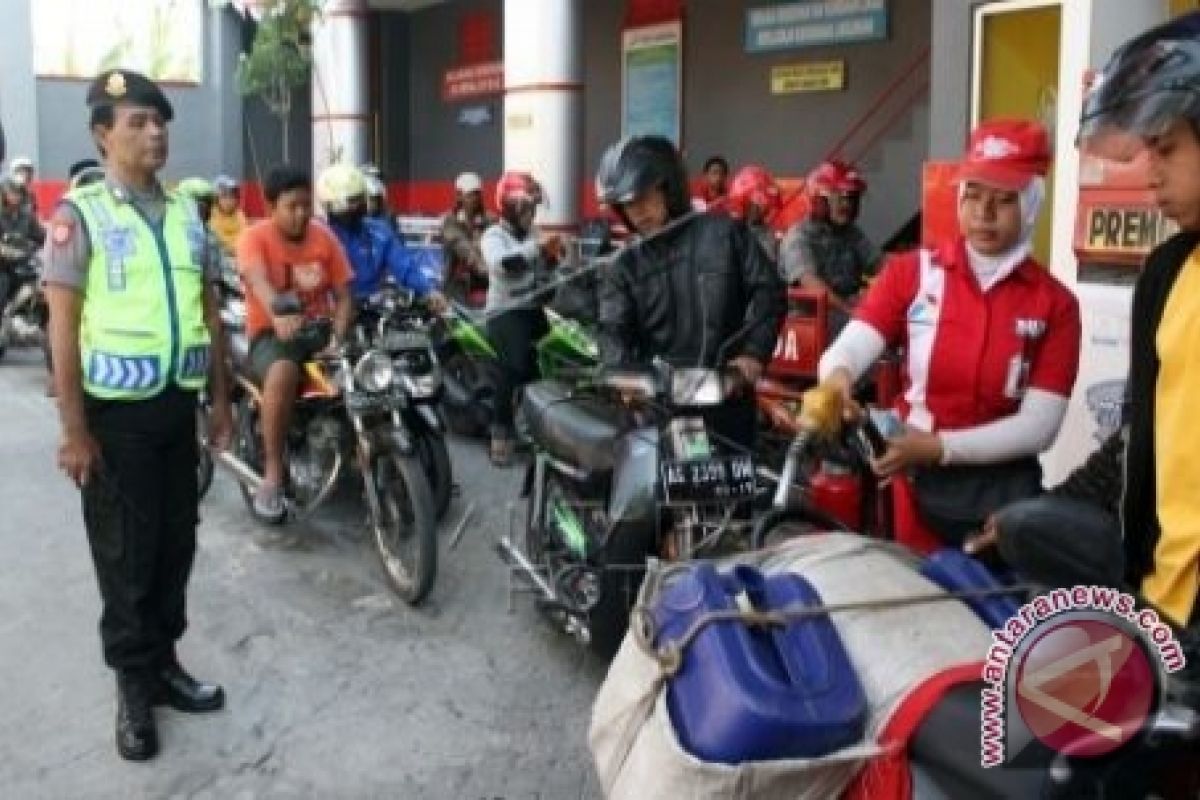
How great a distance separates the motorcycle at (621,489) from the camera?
12.6 ft

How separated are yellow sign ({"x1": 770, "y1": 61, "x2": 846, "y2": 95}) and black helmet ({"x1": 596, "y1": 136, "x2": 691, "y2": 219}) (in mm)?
8476

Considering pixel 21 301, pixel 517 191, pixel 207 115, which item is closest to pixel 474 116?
pixel 207 115

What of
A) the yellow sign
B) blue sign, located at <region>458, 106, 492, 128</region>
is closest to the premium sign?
the yellow sign

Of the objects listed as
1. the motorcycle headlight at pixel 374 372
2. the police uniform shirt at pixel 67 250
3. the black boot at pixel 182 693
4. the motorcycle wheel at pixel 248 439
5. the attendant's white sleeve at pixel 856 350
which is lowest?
the black boot at pixel 182 693

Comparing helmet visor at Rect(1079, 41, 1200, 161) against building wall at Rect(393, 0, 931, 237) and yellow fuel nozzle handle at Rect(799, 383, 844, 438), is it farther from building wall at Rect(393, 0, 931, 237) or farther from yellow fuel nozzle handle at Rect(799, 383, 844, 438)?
building wall at Rect(393, 0, 931, 237)

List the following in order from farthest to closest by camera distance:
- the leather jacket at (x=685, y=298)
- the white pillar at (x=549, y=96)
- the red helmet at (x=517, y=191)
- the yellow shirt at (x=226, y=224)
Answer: the yellow shirt at (x=226, y=224) → the white pillar at (x=549, y=96) → the red helmet at (x=517, y=191) → the leather jacket at (x=685, y=298)

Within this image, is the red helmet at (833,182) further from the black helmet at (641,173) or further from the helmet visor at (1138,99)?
the helmet visor at (1138,99)

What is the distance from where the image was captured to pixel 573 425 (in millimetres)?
4508

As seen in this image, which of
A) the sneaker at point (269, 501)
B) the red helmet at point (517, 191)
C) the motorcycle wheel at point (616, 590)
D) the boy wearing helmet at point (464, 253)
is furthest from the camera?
the boy wearing helmet at point (464, 253)

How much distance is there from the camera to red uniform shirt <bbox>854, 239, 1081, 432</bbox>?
3.06 m

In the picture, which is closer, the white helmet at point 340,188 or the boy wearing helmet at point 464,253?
the white helmet at point 340,188

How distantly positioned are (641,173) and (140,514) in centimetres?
189

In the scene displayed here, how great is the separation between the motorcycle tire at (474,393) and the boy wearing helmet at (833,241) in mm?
1912

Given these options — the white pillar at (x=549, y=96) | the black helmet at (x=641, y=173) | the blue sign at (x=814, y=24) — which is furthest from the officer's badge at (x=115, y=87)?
the blue sign at (x=814, y=24)
